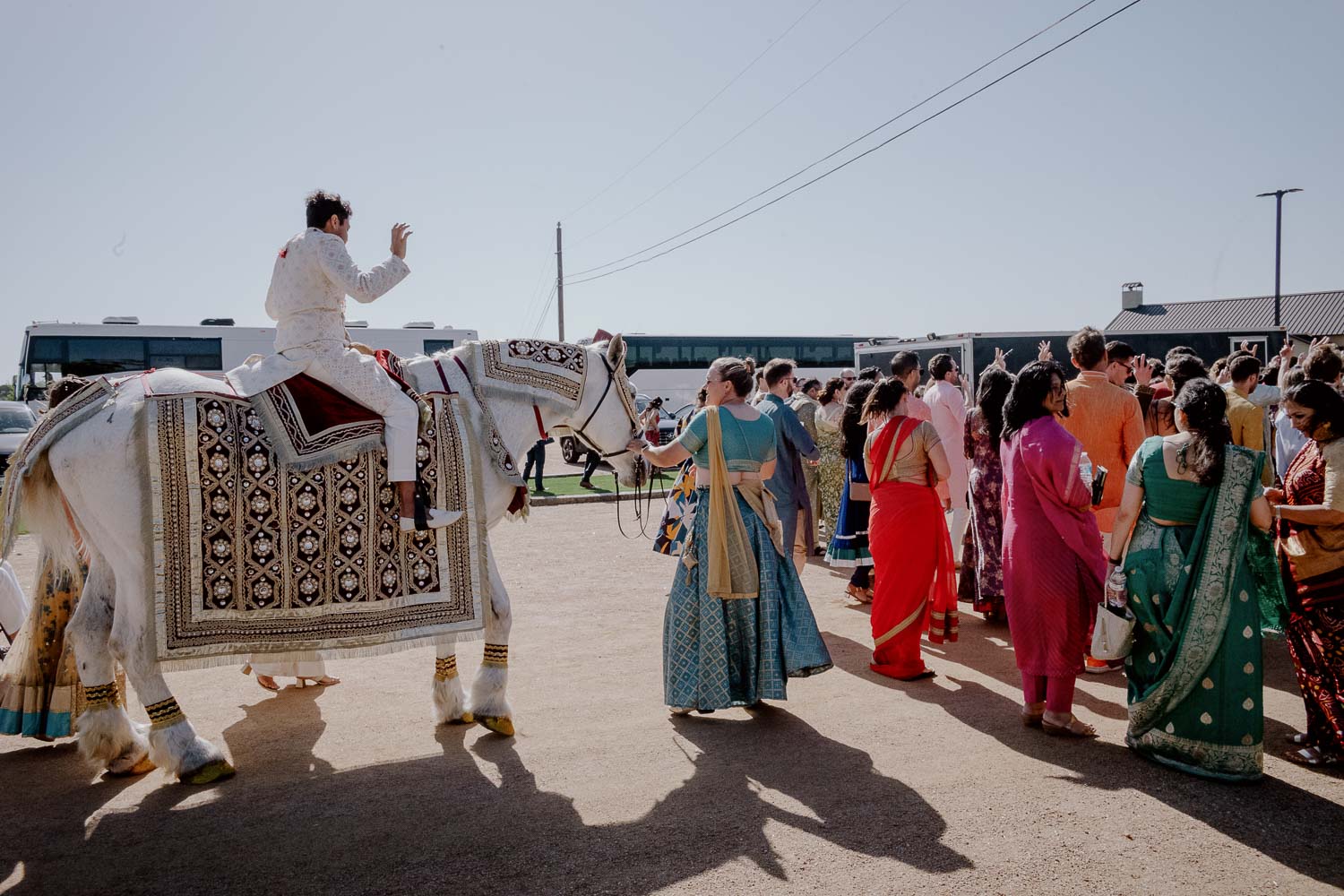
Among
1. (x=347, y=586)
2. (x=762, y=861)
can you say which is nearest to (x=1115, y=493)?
(x=762, y=861)

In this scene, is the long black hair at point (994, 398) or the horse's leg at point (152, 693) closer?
the horse's leg at point (152, 693)

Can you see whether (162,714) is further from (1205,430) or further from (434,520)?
(1205,430)

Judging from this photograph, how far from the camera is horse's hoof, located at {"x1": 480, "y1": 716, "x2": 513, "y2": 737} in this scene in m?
4.32

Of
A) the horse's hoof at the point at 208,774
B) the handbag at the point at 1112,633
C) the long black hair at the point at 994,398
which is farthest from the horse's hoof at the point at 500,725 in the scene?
the long black hair at the point at 994,398

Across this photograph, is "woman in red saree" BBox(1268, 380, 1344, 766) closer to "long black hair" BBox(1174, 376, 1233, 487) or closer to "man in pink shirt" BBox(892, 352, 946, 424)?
"long black hair" BBox(1174, 376, 1233, 487)

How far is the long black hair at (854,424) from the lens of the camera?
6438mm

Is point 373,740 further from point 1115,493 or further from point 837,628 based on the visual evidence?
point 1115,493

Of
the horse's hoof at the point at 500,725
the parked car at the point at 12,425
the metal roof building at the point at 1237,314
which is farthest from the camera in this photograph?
the metal roof building at the point at 1237,314

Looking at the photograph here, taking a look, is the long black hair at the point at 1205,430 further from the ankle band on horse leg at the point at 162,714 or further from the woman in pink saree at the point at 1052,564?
the ankle band on horse leg at the point at 162,714

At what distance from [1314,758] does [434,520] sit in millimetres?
3971

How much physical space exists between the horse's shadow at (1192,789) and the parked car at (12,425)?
18.8 metres

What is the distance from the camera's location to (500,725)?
14.2ft

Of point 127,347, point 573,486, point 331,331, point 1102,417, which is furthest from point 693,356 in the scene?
point 331,331

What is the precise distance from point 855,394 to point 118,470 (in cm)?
456
